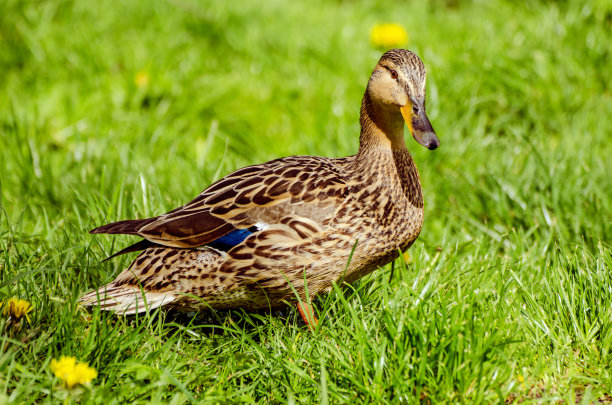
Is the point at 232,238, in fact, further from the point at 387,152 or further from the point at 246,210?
the point at 387,152

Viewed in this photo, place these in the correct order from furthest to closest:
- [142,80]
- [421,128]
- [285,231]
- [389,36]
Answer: [389,36] < [142,80] < [285,231] < [421,128]

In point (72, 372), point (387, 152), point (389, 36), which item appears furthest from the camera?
point (389, 36)

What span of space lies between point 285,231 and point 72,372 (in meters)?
1.06

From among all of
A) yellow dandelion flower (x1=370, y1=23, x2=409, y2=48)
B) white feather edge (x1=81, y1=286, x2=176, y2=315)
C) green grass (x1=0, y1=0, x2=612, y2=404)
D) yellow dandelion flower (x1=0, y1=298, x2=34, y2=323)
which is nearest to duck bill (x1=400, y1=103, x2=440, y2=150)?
green grass (x1=0, y1=0, x2=612, y2=404)

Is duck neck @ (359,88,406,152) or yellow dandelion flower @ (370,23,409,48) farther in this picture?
yellow dandelion flower @ (370,23,409,48)

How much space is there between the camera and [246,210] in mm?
3203

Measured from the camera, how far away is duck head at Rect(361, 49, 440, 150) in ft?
10.00

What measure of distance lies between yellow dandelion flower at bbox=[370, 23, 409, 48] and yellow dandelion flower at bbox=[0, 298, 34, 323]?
397 centimetres

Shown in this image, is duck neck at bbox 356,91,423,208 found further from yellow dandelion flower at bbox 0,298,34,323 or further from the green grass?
yellow dandelion flower at bbox 0,298,34,323

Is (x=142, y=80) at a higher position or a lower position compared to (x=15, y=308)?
higher

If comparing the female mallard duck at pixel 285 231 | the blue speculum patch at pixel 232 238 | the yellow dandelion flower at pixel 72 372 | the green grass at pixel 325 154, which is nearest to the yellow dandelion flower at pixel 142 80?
the green grass at pixel 325 154

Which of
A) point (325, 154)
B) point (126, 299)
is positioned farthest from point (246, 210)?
point (325, 154)

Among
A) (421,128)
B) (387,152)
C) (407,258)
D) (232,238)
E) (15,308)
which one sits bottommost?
(407,258)

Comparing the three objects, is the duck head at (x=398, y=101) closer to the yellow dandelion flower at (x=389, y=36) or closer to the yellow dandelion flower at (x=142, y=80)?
the yellow dandelion flower at (x=389, y=36)
